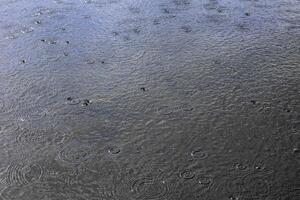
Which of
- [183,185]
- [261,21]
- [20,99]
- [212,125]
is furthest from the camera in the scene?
[261,21]

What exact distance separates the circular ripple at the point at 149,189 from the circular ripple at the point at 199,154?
798 millimetres

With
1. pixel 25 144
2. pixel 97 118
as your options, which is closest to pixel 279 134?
pixel 97 118

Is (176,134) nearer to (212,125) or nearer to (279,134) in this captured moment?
(212,125)

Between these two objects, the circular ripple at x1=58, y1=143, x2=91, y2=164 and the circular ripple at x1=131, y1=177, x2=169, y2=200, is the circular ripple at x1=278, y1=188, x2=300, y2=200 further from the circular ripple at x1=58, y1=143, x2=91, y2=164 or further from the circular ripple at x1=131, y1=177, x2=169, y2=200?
the circular ripple at x1=58, y1=143, x2=91, y2=164

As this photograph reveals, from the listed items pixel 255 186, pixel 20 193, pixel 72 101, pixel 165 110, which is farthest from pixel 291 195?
pixel 72 101

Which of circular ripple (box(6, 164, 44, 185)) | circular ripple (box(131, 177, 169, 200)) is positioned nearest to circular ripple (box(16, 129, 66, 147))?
circular ripple (box(6, 164, 44, 185))

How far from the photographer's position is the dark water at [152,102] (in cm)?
628

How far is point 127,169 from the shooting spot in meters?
6.50

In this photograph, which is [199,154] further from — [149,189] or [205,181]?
[149,189]

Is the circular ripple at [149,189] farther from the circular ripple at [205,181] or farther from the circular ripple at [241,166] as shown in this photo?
the circular ripple at [241,166]

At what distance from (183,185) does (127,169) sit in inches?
37.2

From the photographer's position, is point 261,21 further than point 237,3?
No

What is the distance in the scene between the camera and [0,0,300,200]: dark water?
6.28 m

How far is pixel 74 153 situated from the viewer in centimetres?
689
